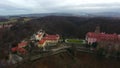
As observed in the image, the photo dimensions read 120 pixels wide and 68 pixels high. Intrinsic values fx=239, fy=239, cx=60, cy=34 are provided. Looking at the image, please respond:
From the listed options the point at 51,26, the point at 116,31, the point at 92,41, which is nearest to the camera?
the point at 92,41

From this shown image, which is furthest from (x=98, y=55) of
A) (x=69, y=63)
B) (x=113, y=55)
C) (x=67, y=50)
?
(x=69, y=63)

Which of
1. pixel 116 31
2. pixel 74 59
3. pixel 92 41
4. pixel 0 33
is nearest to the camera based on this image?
pixel 74 59

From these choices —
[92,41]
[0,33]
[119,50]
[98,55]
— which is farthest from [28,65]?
[0,33]

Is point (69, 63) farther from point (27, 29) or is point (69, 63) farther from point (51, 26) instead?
point (51, 26)

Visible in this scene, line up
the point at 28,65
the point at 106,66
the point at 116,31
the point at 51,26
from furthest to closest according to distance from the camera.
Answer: the point at 51,26
the point at 116,31
the point at 106,66
the point at 28,65

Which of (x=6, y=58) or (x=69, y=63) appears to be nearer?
(x=69, y=63)

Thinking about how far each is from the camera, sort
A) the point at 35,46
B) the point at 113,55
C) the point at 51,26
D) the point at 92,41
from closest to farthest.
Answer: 1. the point at 113,55
2. the point at 35,46
3. the point at 92,41
4. the point at 51,26

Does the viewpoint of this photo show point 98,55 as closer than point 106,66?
No

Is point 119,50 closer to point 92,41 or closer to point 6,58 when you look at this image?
point 92,41
